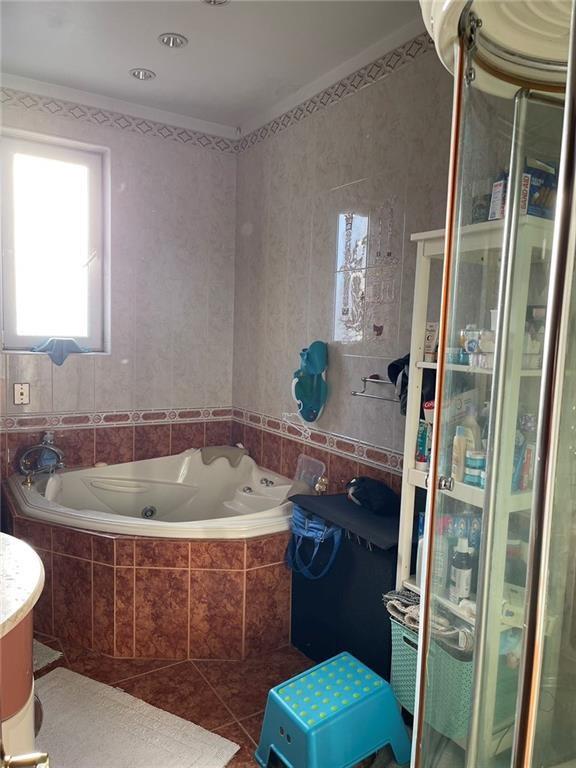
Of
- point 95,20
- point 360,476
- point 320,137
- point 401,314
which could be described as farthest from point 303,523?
point 95,20

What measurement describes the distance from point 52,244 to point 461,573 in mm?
2804

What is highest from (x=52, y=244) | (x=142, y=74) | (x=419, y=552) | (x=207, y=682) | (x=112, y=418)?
(x=142, y=74)

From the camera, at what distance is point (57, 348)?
311cm

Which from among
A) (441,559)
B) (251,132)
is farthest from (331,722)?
(251,132)

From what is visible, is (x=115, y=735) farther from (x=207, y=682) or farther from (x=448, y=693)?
(x=448, y=693)

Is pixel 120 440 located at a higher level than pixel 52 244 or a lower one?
lower

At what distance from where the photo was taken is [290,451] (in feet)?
10.4

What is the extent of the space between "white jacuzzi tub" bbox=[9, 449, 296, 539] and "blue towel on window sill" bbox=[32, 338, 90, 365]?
0.61 meters

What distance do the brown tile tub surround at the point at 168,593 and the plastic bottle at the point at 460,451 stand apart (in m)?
1.36

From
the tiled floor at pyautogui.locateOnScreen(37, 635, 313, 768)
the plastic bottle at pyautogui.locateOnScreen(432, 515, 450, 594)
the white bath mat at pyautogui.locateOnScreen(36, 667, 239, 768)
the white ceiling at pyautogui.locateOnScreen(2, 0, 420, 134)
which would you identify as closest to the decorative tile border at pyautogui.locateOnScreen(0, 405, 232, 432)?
the tiled floor at pyautogui.locateOnScreen(37, 635, 313, 768)

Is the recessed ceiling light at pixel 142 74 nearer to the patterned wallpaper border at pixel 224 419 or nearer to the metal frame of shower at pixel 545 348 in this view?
the patterned wallpaper border at pixel 224 419

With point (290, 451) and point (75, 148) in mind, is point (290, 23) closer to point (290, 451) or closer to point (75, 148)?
point (75, 148)

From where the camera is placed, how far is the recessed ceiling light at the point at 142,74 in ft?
9.22

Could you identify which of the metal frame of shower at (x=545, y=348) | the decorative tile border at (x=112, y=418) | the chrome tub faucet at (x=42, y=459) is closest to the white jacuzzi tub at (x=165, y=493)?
the chrome tub faucet at (x=42, y=459)
